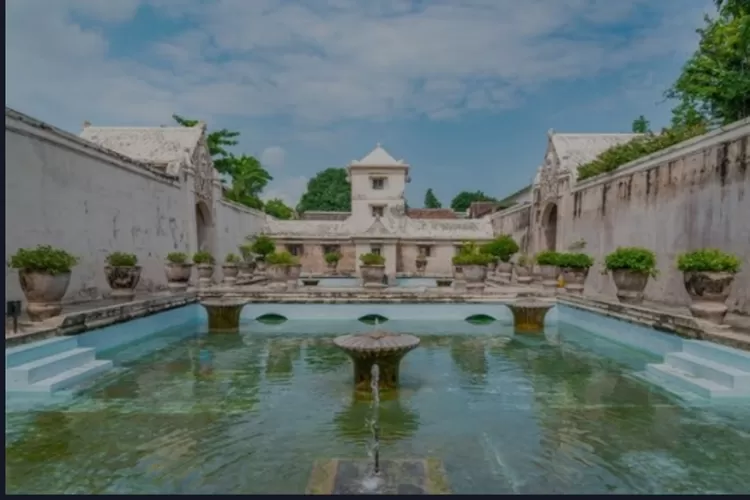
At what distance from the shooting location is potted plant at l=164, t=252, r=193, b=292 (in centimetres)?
1202

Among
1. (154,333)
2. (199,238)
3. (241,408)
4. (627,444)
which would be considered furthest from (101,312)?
(199,238)

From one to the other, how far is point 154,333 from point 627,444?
7878mm

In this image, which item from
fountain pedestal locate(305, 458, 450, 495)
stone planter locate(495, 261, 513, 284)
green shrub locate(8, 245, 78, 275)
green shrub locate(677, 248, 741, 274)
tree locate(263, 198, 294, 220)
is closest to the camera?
fountain pedestal locate(305, 458, 450, 495)

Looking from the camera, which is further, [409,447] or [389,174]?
[389,174]

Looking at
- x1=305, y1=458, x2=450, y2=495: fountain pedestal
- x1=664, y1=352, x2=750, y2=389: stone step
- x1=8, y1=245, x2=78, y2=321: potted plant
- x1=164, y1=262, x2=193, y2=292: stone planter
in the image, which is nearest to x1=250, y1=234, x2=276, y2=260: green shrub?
x1=164, y1=262, x2=193, y2=292: stone planter

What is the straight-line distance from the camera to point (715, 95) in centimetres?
1331

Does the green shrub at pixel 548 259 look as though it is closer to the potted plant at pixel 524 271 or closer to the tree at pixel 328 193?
the potted plant at pixel 524 271

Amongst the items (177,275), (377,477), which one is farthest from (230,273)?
(377,477)

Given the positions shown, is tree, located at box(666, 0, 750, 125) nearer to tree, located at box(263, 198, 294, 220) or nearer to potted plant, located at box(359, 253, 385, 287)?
potted plant, located at box(359, 253, 385, 287)

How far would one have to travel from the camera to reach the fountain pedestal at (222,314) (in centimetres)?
968

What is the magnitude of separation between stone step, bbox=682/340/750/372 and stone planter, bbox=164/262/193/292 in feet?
33.0

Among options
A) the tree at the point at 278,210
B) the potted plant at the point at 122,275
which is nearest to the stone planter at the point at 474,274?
the potted plant at the point at 122,275

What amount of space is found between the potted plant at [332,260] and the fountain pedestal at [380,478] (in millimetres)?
21478

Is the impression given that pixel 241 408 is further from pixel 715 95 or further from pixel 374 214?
pixel 374 214
